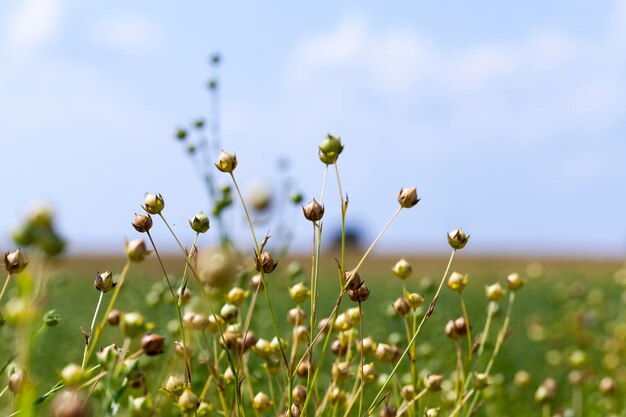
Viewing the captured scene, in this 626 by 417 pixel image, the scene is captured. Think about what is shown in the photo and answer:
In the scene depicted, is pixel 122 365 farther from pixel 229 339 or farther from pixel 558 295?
pixel 558 295

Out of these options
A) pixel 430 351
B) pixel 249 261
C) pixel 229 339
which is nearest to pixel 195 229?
pixel 229 339

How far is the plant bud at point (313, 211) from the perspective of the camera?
135cm

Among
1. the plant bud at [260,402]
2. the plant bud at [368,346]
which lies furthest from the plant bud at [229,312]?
the plant bud at [368,346]

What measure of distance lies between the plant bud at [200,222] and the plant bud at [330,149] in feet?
0.71

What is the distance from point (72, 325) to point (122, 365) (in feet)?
12.8

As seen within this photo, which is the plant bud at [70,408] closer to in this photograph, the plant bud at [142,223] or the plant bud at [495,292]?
the plant bud at [142,223]

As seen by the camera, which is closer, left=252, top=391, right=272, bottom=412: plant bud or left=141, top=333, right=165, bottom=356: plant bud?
left=141, top=333, right=165, bottom=356: plant bud

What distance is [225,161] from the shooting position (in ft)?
4.56

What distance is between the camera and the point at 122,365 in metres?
1.08

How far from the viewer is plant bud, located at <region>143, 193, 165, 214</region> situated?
4.47 feet

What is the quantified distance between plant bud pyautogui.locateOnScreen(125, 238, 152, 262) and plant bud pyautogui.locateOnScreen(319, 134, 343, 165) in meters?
0.37

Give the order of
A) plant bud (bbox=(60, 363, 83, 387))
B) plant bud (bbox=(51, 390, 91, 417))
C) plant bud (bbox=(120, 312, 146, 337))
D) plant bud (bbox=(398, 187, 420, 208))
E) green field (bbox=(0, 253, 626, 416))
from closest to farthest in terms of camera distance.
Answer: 1. plant bud (bbox=(51, 390, 91, 417))
2. plant bud (bbox=(60, 363, 83, 387))
3. plant bud (bbox=(120, 312, 146, 337))
4. plant bud (bbox=(398, 187, 420, 208))
5. green field (bbox=(0, 253, 626, 416))

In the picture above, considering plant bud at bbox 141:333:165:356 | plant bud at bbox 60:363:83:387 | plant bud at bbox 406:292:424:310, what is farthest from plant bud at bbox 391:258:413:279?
plant bud at bbox 60:363:83:387

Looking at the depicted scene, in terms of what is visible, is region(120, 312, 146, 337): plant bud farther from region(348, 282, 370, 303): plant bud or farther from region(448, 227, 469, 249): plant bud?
region(448, 227, 469, 249): plant bud
